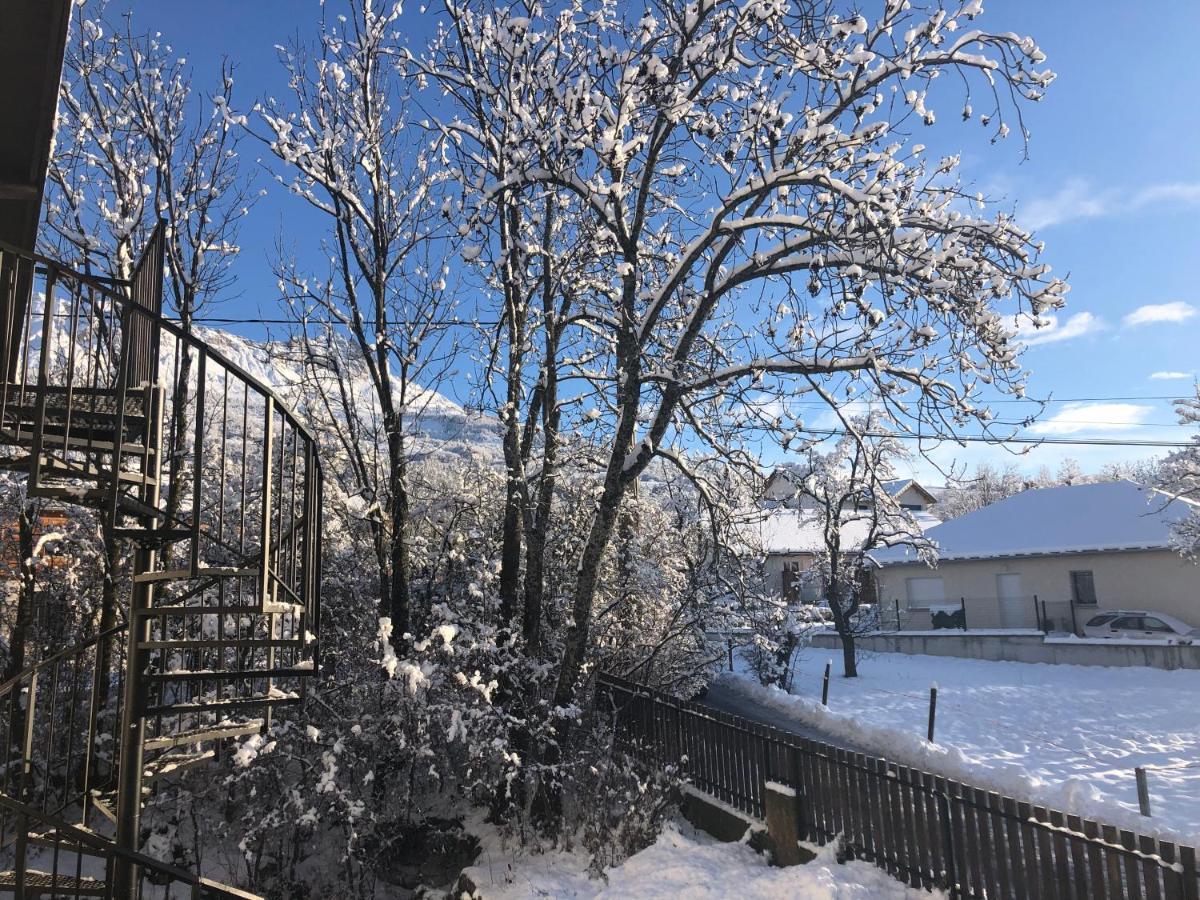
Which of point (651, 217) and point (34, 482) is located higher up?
point (651, 217)

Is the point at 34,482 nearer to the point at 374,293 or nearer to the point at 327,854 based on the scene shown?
the point at 374,293

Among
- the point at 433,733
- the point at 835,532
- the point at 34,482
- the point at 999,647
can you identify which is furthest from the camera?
the point at 999,647

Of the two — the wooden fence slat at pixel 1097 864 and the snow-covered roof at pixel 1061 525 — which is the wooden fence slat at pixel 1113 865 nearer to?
the wooden fence slat at pixel 1097 864

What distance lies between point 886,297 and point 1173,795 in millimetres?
8115

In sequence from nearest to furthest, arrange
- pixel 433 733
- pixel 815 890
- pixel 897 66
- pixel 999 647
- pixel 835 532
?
1. pixel 815 890
2. pixel 897 66
3. pixel 433 733
4. pixel 835 532
5. pixel 999 647

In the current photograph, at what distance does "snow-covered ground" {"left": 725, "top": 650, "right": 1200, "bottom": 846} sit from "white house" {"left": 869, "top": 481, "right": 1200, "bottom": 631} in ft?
16.9

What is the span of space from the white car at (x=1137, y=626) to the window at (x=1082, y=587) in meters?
1.92

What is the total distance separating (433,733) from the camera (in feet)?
29.9

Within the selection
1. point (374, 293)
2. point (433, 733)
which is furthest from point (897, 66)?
point (433, 733)


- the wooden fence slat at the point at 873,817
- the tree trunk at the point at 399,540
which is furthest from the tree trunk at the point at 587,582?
the wooden fence slat at the point at 873,817

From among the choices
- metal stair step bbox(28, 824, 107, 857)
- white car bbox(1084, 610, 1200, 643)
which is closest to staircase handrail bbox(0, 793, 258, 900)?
metal stair step bbox(28, 824, 107, 857)

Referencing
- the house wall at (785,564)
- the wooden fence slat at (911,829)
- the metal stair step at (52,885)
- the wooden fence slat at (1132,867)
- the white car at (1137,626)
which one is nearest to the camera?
the wooden fence slat at (1132,867)

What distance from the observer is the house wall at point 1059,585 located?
917 inches

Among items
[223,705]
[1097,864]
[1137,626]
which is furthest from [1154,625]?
[223,705]
